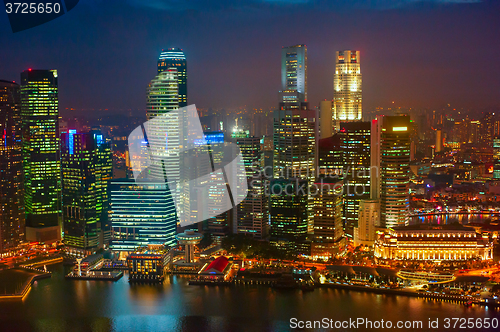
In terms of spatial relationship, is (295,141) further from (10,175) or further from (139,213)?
A: (10,175)

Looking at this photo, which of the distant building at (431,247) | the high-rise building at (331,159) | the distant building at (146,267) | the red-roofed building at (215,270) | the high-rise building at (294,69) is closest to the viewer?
the red-roofed building at (215,270)

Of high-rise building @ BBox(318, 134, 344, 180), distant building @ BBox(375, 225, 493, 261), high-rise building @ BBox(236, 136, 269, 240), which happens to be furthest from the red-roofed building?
high-rise building @ BBox(318, 134, 344, 180)

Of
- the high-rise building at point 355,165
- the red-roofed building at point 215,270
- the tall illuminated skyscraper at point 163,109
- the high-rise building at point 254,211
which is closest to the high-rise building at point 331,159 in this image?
the high-rise building at point 355,165

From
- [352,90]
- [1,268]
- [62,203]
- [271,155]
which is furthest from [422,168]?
[1,268]

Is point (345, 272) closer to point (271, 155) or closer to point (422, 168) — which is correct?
point (271, 155)

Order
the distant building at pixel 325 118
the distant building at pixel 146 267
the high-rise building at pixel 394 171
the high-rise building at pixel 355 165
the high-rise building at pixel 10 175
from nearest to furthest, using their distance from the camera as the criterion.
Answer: the distant building at pixel 146 267 → the high-rise building at pixel 10 175 → the high-rise building at pixel 394 171 → the high-rise building at pixel 355 165 → the distant building at pixel 325 118

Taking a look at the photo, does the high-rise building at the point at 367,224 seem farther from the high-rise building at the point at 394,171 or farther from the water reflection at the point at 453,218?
the water reflection at the point at 453,218

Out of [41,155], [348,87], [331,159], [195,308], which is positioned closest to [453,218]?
[331,159]
